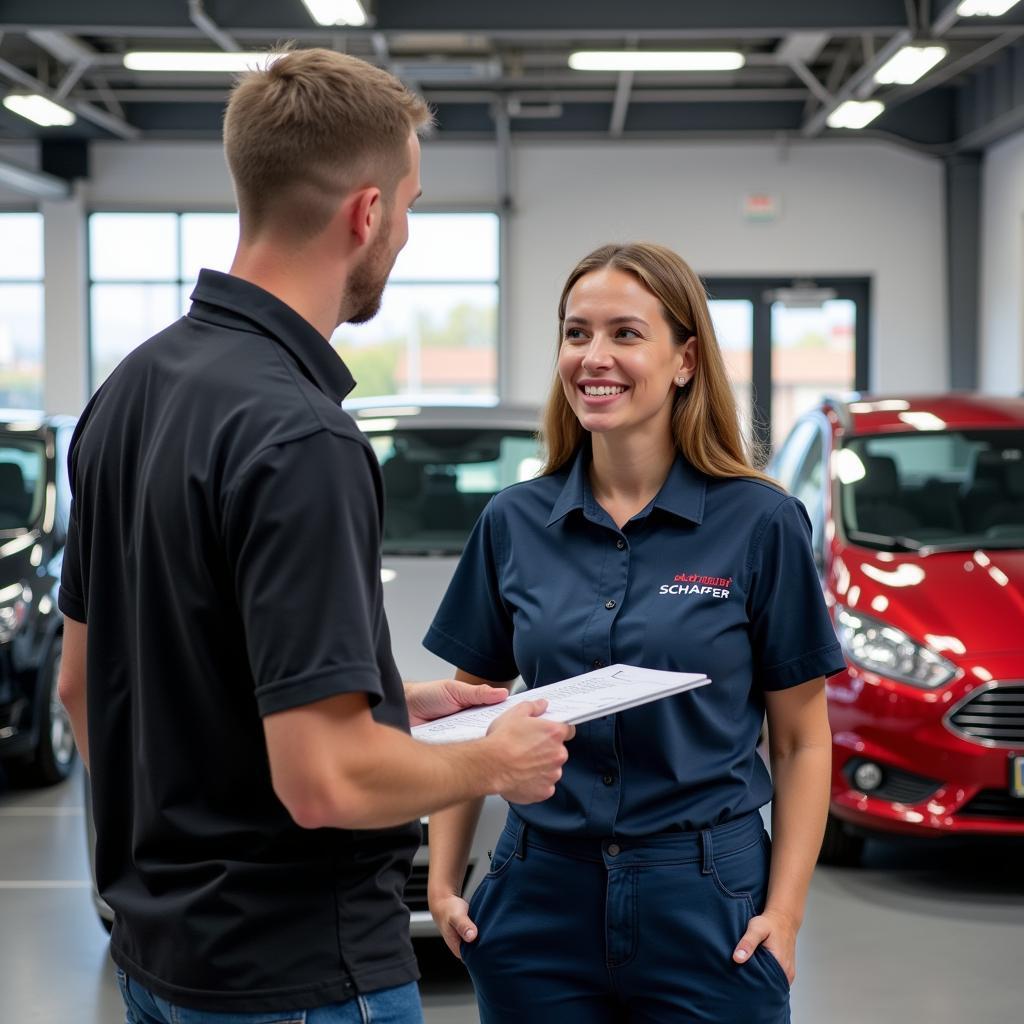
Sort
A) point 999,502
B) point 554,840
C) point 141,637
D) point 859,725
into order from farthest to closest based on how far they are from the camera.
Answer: point 999,502 → point 859,725 → point 554,840 → point 141,637

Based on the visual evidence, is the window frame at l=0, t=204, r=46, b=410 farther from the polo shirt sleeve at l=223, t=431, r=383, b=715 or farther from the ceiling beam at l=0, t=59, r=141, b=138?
the polo shirt sleeve at l=223, t=431, r=383, b=715

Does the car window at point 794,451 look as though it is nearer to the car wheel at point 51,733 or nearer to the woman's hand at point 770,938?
the car wheel at point 51,733

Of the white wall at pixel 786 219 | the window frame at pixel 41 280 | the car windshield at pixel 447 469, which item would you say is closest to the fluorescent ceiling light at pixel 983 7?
the car windshield at pixel 447 469

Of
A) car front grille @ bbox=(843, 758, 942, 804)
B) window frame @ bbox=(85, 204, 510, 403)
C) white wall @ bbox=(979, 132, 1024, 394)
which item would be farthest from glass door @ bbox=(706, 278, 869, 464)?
car front grille @ bbox=(843, 758, 942, 804)

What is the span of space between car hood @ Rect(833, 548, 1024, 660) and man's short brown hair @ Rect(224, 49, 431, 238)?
139 inches

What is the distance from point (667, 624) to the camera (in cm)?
197

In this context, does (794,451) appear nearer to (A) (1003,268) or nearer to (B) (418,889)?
(B) (418,889)

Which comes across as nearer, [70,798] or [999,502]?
[999,502]

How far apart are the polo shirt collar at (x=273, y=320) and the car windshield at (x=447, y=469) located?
3.49 m

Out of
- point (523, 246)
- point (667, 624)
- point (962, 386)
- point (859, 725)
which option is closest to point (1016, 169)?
point (962, 386)

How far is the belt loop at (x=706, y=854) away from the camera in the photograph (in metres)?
1.91

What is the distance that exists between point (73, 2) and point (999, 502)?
6.76 m

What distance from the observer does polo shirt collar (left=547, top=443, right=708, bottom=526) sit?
80.6 inches

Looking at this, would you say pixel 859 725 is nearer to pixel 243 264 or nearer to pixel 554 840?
pixel 554 840
